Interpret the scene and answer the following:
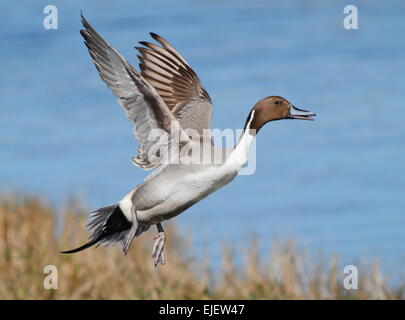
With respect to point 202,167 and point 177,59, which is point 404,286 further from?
point 202,167

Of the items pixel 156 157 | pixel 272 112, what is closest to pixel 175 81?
pixel 272 112

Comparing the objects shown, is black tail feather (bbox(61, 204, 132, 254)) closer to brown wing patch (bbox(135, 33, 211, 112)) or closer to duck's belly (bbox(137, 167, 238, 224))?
duck's belly (bbox(137, 167, 238, 224))

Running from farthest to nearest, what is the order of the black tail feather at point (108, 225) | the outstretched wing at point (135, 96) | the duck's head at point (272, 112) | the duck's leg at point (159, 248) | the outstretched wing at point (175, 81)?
1. the outstretched wing at point (175, 81)
2. the duck's head at point (272, 112)
3. the black tail feather at point (108, 225)
4. the outstretched wing at point (135, 96)
5. the duck's leg at point (159, 248)

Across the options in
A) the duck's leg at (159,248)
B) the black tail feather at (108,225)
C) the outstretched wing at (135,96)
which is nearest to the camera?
the duck's leg at (159,248)

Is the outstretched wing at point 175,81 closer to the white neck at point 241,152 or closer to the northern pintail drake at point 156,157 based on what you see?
the northern pintail drake at point 156,157

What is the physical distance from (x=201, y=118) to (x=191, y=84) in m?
0.41

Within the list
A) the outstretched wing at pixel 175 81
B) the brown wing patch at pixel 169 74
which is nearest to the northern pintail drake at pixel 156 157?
the outstretched wing at pixel 175 81

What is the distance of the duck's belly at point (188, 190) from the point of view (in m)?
3.53

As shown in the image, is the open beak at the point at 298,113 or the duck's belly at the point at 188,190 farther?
the open beak at the point at 298,113

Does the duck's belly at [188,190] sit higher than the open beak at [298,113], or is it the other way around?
the open beak at [298,113]

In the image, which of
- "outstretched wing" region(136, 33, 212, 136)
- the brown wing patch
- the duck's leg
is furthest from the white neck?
the brown wing patch

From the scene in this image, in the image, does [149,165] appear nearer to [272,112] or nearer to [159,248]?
[159,248]

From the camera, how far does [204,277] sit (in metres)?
6.84

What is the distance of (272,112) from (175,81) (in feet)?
3.51
